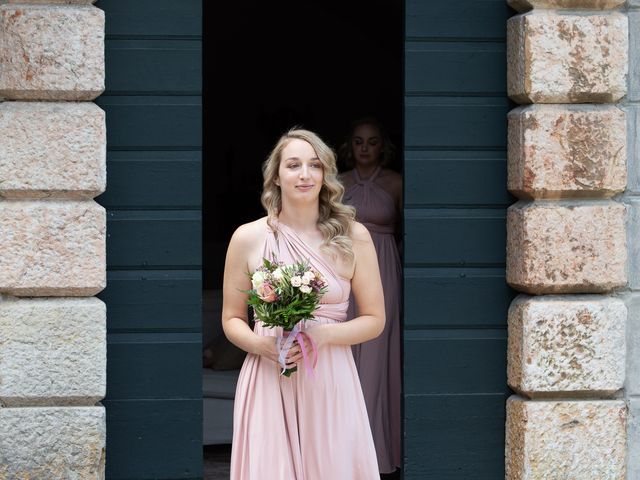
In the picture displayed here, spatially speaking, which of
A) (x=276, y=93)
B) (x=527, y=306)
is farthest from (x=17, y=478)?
(x=276, y=93)

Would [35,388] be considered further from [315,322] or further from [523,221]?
[523,221]

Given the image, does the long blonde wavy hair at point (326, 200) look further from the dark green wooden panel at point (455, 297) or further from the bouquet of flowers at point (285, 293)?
the dark green wooden panel at point (455, 297)

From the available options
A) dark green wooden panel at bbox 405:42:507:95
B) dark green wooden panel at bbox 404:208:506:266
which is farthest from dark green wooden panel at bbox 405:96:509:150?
dark green wooden panel at bbox 404:208:506:266

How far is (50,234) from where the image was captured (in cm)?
544

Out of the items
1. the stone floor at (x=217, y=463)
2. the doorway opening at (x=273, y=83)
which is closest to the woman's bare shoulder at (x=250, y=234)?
the stone floor at (x=217, y=463)

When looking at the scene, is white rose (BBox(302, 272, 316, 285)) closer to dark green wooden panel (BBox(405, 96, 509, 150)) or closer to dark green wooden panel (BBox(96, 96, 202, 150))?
dark green wooden panel (BBox(96, 96, 202, 150))

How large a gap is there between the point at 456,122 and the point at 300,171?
4.15ft

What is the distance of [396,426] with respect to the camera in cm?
733

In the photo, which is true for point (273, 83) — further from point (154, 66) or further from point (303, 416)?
point (303, 416)

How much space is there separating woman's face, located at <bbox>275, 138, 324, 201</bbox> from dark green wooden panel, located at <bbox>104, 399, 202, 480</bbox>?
135 centimetres

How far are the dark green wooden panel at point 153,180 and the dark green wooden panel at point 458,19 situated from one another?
1.22 m

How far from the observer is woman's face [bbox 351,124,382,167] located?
743cm

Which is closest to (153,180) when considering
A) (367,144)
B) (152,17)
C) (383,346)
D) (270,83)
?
(152,17)

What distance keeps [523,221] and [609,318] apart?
2.01ft
